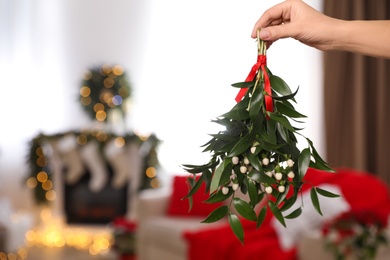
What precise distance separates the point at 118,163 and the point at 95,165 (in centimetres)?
21

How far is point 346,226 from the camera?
334cm

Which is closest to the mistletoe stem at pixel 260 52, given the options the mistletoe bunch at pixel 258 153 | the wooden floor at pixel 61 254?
the mistletoe bunch at pixel 258 153

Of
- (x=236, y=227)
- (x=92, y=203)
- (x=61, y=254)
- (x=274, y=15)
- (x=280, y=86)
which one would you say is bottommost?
(x=61, y=254)

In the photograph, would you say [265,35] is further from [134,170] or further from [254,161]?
[134,170]

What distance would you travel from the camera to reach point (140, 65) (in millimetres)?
6770

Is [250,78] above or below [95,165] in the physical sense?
above

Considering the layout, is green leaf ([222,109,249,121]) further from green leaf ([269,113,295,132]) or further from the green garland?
the green garland

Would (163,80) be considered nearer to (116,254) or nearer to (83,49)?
(83,49)

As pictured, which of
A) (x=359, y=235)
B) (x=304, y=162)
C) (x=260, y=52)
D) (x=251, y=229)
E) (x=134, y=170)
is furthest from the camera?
(x=134, y=170)

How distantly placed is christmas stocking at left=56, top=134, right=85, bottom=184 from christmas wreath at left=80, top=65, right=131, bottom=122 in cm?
31

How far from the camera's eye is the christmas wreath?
20.5ft

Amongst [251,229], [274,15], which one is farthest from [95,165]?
[274,15]

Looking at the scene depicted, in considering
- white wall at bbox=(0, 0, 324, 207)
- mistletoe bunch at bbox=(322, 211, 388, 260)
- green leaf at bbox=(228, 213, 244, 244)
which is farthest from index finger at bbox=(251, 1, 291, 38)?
white wall at bbox=(0, 0, 324, 207)

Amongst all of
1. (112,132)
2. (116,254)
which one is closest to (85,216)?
(112,132)
